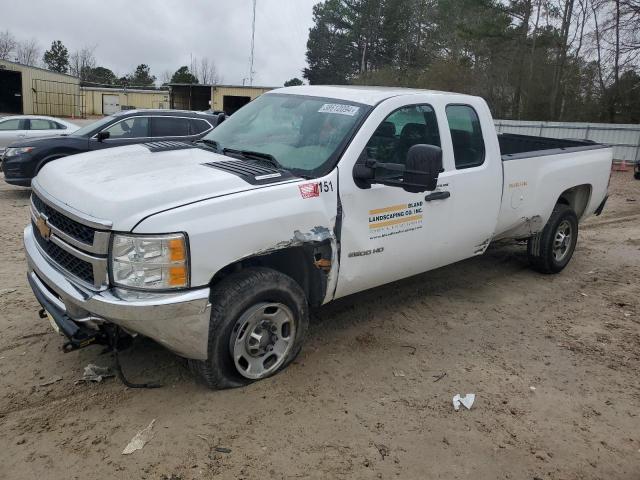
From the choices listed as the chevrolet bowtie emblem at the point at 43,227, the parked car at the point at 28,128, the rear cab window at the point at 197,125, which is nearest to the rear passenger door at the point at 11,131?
the parked car at the point at 28,128

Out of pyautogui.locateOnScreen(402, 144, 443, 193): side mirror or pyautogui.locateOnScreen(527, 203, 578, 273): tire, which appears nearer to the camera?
pyautogui.locateOnScreen(402, 144, 443, 193): side mirror

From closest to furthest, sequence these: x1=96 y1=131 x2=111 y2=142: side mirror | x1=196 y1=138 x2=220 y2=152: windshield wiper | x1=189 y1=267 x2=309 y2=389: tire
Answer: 1. x1=189 y1=267 x2=309 y2=389: tire
2. x1=196 y1=138 x2=220 y2=152: windshield wiper
3. x1=96 y1=131 x2=111 y2=142: side mirror

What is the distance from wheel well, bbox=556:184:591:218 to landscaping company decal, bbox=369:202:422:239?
3.01 metres

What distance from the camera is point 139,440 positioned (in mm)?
3057

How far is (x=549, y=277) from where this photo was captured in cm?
632

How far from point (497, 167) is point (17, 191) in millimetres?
9623

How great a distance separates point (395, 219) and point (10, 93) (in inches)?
1838

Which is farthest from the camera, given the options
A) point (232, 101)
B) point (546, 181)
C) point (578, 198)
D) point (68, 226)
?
point (232, 101)

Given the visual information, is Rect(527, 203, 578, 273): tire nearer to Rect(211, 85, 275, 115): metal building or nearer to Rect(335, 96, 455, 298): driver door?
Rect(335, 96, 455, 298): driver door

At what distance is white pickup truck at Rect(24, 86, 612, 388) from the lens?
3.03 m

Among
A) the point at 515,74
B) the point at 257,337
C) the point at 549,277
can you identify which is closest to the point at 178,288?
the point at 257,337

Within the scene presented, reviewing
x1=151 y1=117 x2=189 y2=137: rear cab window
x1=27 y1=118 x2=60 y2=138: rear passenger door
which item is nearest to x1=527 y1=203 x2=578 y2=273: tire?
x1=151 y1=117 x2=189 y2=137: rear cab window

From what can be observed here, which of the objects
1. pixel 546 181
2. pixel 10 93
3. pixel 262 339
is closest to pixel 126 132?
pixel 546 181

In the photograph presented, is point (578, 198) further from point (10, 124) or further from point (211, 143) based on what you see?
point (10, 124)
